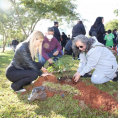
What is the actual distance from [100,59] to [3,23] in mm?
14744

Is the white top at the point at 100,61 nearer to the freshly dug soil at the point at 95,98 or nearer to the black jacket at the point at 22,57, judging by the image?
the freshly dug soil at the point at 95,98

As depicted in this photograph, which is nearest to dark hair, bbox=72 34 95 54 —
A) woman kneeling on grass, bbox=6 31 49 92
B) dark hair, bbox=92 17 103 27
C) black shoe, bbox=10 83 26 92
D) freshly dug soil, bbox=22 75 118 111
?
woman kneeling on grass, bbox=6 31 49 92

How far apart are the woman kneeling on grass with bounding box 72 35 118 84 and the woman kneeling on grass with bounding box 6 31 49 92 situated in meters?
0.83

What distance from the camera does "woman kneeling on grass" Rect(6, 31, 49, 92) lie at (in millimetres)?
2623

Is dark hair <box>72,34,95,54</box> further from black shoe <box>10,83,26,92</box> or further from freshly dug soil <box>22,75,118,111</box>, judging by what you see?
black shoe <box>10,83,26,92</box>

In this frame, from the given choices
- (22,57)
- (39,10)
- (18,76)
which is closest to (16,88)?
(18,76)

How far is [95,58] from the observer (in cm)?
281

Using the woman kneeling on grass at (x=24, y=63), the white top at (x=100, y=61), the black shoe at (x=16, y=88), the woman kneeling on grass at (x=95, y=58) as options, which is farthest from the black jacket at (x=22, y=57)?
the white top at (x=100, y=61)

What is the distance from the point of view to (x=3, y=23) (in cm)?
1506

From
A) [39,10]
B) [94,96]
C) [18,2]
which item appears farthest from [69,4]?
[94,96]

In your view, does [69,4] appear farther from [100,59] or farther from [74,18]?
[100,59]

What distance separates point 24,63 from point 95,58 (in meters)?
1.53

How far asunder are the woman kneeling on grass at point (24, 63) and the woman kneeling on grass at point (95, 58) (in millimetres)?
826

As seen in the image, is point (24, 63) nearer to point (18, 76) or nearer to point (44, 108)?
point (18, 76)
